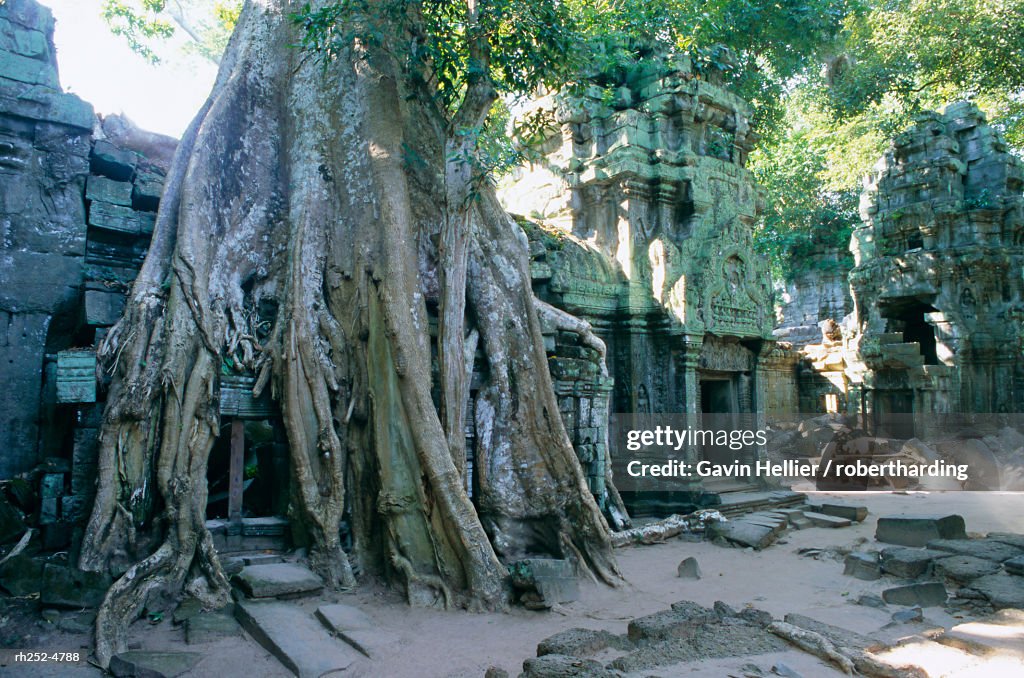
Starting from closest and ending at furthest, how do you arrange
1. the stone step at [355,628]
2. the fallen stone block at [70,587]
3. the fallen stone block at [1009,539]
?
the stone step at [355,628] → the fallen stone block at [70,587] → the fallen stone block at [1009,539]

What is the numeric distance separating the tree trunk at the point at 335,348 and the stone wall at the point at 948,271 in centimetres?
1041

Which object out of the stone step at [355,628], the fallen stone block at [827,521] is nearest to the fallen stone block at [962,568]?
the fallen stone block at [827,521]

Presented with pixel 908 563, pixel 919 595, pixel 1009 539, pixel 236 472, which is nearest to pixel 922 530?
pixel 1009 539

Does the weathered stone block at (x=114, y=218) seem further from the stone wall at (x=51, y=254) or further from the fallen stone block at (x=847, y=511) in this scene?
the fallen stone block at (x=847, y=511)

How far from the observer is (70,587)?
4.07 meters

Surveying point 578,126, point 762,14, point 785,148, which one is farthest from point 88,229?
point 785,148

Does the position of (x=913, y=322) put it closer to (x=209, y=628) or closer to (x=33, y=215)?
(x=209, y=628)

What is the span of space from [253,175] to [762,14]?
388 inches

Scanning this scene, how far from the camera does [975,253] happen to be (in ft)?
45.5

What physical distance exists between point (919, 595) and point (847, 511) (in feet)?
11.9

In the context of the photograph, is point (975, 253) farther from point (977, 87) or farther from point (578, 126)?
point (578, 126)

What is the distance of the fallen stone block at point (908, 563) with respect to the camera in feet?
19.1

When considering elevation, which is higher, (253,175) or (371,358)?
(253,175)

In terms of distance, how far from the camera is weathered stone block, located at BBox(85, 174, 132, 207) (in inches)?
224
